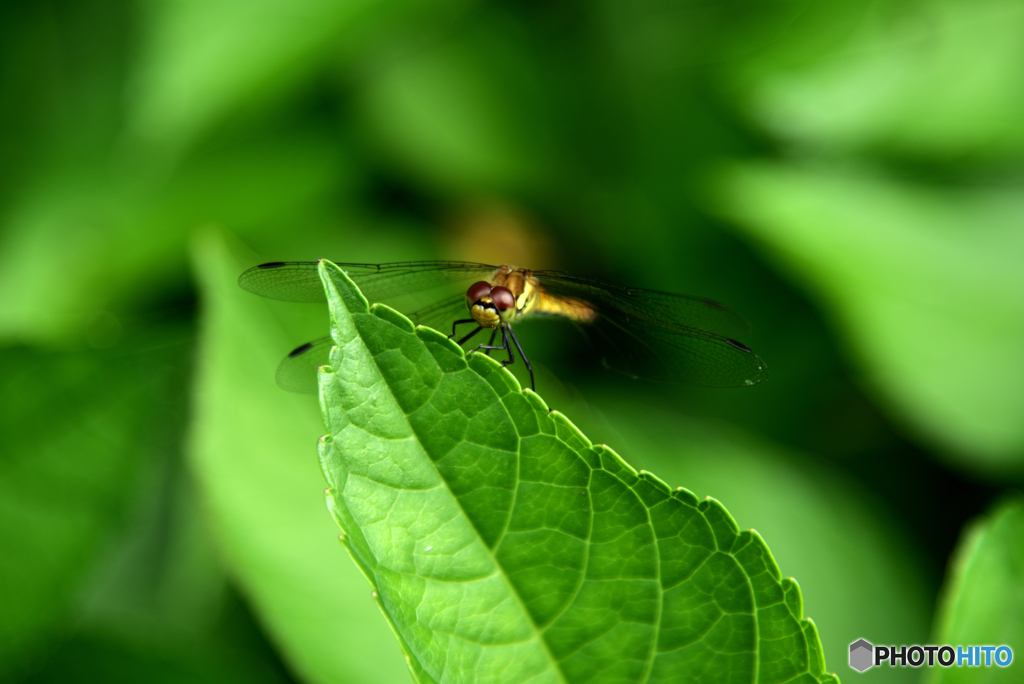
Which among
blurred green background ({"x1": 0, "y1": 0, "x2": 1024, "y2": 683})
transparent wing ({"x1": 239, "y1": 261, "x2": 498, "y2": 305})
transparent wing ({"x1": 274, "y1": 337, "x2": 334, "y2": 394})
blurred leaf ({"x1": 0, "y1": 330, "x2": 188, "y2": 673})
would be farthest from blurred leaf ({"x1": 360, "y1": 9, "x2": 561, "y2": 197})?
blurred leaf ({"x1": 0, "y1": 330, "x2": 188, "y2": 673})

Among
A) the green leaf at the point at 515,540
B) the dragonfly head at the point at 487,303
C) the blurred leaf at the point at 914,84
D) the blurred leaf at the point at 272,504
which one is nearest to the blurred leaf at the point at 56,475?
the blurred leaf at the point at 272,504

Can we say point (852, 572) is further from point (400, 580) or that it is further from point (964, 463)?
point (400, 580)

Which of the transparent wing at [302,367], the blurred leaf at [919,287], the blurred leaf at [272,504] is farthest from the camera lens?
the blurred leaf at [919,287]

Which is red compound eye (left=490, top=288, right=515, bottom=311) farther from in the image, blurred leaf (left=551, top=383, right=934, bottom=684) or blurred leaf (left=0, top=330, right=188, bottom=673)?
blurred leaf (left=0, top=330, right=188, bottom=673)

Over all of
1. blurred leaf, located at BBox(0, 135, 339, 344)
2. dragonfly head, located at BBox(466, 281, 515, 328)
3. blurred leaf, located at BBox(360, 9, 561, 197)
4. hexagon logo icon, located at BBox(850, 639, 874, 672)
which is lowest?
hexagon logo icon, located at BBox(850, 639, 874, 672)

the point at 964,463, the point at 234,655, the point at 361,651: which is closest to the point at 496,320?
the point at 361,651

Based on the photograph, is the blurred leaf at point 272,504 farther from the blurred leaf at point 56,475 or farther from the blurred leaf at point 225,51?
the blurred leaf at point 225,51

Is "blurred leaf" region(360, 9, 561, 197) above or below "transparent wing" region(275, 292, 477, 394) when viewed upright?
above
